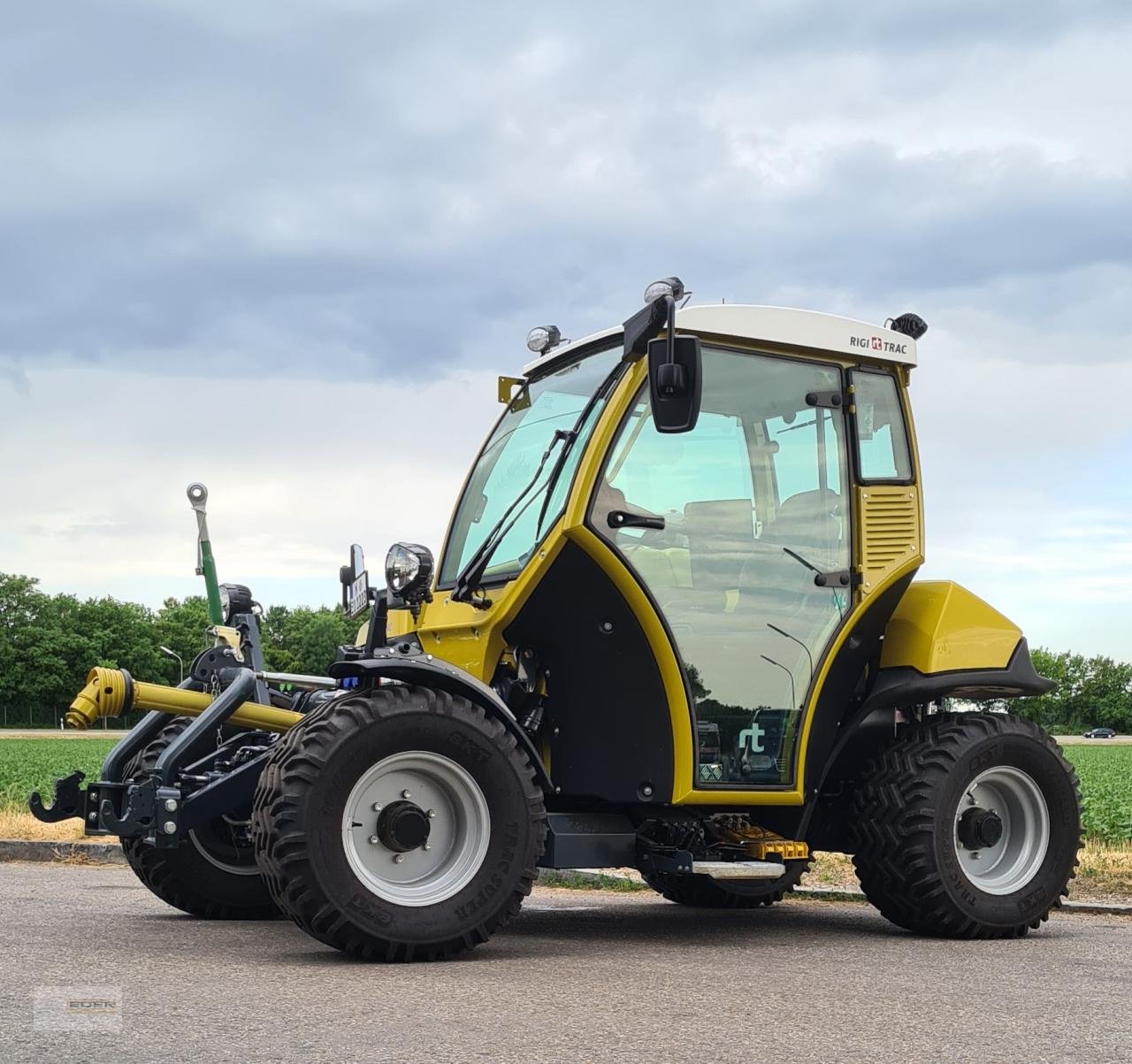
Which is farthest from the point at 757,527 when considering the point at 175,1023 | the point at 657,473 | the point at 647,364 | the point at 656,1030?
the point at 175,1023

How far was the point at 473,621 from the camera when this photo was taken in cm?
738

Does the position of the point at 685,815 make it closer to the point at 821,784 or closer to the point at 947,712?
the point at 821,784

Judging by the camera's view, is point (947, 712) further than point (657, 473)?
Yes

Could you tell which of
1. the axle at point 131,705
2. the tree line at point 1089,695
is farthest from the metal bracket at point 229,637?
the tree line at point 1089,695

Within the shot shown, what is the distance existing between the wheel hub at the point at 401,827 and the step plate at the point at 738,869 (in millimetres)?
1388

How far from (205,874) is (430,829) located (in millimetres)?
2004

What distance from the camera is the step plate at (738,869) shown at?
7277 mm

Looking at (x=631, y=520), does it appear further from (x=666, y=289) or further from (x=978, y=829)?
(x=978, y=829)

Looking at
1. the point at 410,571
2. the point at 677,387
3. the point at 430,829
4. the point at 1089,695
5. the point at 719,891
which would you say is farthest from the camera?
the point at 1089,695

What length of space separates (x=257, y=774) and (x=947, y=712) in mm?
3448

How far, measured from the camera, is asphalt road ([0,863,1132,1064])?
183 inches

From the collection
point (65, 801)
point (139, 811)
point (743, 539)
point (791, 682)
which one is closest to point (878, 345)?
point (743, 539)

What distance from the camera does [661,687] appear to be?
291 inches

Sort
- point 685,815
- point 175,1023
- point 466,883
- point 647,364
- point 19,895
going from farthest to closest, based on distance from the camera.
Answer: point 19,895 → point 685,815 → point 647,364 → point 466,883 → point 175,1023
